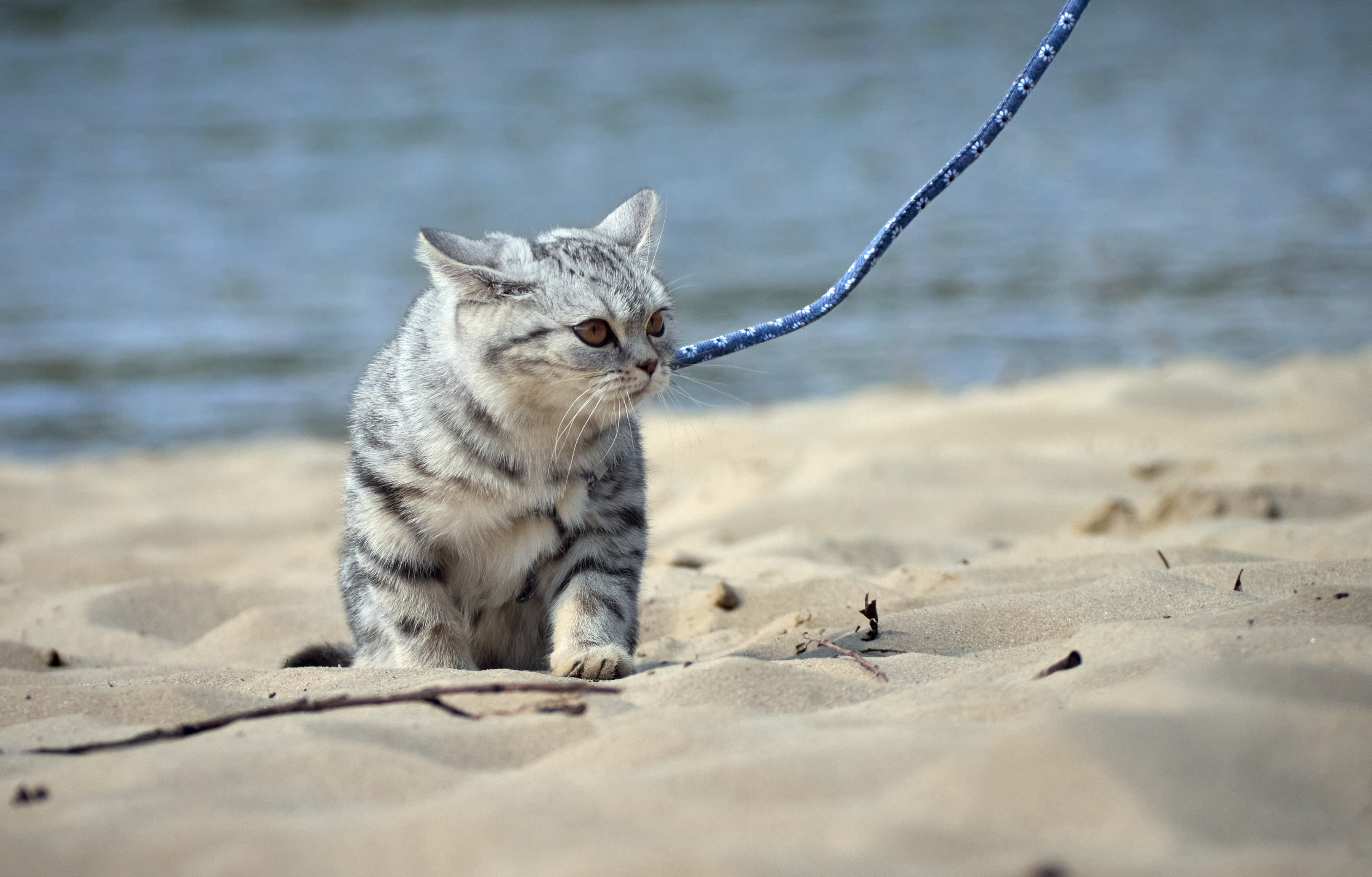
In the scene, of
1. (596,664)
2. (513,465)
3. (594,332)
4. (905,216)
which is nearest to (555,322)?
(594,332)

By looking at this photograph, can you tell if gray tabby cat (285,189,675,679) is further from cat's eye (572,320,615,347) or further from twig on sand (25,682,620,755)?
twig on sand (25,682,620,755)

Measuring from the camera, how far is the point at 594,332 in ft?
10.5

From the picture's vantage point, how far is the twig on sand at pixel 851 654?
270 centimetres

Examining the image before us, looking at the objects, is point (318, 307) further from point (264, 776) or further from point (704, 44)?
point (704, 44)

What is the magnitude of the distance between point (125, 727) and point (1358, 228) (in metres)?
11.1

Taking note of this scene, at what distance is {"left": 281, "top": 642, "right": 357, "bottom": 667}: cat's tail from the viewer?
11.9ft

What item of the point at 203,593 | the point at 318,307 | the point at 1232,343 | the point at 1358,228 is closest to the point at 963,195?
the point at 1358,228

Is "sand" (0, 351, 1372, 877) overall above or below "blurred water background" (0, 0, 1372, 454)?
below

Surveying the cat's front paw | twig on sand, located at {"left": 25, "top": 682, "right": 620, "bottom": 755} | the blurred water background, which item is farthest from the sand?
the blurred water background

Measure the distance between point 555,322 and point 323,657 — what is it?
1.30m

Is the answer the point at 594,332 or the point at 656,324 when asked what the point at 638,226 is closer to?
the point at 656,324

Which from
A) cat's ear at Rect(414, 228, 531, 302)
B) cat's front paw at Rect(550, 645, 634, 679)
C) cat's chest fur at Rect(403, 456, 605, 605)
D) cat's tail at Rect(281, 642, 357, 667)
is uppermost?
cat's ear at Rect(414, 228, 531, 302)

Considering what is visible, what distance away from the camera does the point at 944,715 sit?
7.46ft

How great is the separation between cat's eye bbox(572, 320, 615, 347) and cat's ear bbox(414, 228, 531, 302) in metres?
0.19
